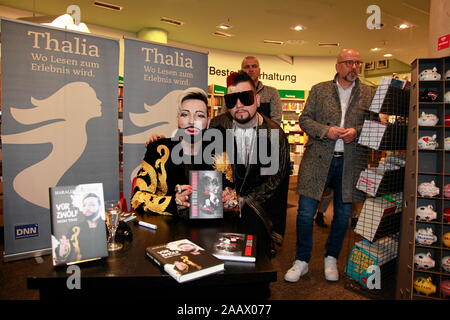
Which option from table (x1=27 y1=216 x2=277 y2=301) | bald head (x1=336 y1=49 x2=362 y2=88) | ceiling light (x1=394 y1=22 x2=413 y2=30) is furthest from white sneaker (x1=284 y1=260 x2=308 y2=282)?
ceiling light (x1=394 y1=22 x2=413 y2=30)

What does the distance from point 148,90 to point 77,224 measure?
2588mm

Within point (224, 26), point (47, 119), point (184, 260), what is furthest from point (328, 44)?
point (184, 260)

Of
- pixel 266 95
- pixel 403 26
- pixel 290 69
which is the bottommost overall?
pixel 266 95

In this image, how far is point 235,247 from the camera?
1.08 m

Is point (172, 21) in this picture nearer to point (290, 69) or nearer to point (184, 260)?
point (290, 69)

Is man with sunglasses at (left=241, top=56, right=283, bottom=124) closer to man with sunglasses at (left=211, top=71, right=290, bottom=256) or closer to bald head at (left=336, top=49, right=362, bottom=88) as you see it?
bald head at (left=336, top=49, right=362, bottom=88)

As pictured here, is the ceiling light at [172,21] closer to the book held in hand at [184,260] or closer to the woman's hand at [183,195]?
the woman's hand at [183,195]

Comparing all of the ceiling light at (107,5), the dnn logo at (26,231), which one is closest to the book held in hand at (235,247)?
the dnn logo at (26,231)

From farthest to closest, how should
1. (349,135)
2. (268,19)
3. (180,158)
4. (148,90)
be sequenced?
(268,19), (148,90), (349,135), (180,158)

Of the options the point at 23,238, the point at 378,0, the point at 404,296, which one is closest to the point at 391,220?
the point at 404,296

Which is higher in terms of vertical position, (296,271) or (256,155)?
(256,155)

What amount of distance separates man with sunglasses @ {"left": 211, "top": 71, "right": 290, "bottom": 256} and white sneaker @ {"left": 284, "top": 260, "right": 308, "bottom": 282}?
30.1 inches

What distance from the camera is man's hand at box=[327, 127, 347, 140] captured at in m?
2.31
